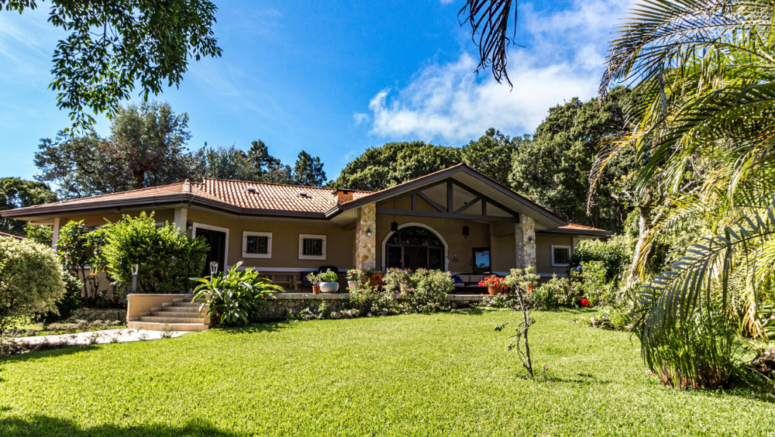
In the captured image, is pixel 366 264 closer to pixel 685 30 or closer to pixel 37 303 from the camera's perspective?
pixel 37 303

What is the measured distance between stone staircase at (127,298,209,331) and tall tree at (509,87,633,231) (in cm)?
2217

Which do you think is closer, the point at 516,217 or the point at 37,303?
the point at 37,303

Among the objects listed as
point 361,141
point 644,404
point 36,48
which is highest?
point 361,141

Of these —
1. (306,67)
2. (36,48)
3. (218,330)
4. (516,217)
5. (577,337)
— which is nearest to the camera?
(36,48)

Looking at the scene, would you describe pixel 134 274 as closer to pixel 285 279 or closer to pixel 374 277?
pixel 285 279

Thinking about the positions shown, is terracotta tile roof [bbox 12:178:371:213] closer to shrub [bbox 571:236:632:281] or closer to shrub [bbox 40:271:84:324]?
shrub [bbox 40:271:84:324]

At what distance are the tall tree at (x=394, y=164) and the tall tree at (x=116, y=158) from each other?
44.8 feet

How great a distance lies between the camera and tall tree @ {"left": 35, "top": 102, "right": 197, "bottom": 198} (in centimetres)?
2502

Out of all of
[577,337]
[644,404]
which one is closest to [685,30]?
[644,404]

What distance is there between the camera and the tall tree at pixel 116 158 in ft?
82.1

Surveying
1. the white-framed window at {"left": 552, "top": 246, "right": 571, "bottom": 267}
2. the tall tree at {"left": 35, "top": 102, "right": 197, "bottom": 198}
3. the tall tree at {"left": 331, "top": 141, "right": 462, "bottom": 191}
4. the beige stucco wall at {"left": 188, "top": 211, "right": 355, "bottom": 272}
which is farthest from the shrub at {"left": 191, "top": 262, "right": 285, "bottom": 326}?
the tall tree at {"left": 331, "top": 141, "right": 462, "bottom": 191}

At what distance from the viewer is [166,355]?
5.98 metres

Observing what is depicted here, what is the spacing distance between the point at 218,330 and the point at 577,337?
7052mm

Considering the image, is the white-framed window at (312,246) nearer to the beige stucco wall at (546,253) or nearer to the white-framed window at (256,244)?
the white-framed window at (256,244)
